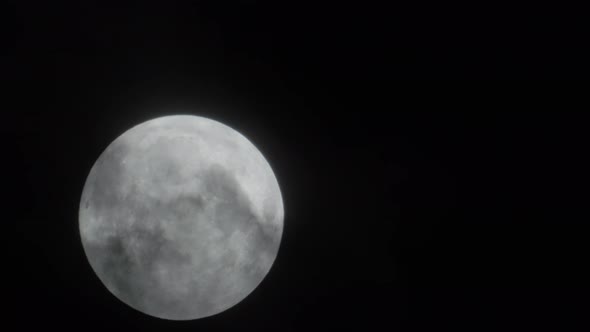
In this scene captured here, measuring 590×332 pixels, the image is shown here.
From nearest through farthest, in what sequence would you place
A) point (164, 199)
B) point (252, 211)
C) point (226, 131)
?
point (164, 199), point (252, 211), point (226, 131)

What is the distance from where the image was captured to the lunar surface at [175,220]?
308 cm

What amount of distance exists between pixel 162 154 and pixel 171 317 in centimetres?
113

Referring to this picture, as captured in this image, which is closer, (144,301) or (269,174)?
(144,301)

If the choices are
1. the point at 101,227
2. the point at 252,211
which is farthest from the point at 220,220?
the point at 101,227

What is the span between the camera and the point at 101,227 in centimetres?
319

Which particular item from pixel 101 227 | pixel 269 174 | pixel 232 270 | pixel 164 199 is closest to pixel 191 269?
pixel 232 270

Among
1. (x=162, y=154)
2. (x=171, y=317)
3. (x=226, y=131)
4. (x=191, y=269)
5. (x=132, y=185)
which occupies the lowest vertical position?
(x=171, y=317)

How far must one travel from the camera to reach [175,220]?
121 inches

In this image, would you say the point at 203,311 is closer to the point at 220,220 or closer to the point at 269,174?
the point at 220,220

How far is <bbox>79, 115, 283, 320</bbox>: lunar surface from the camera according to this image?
308 cm

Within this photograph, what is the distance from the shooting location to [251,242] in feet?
10.8

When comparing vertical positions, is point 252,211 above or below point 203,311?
above

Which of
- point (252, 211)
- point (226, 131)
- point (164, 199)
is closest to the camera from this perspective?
point (164, 199)

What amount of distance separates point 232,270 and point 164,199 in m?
0.68
